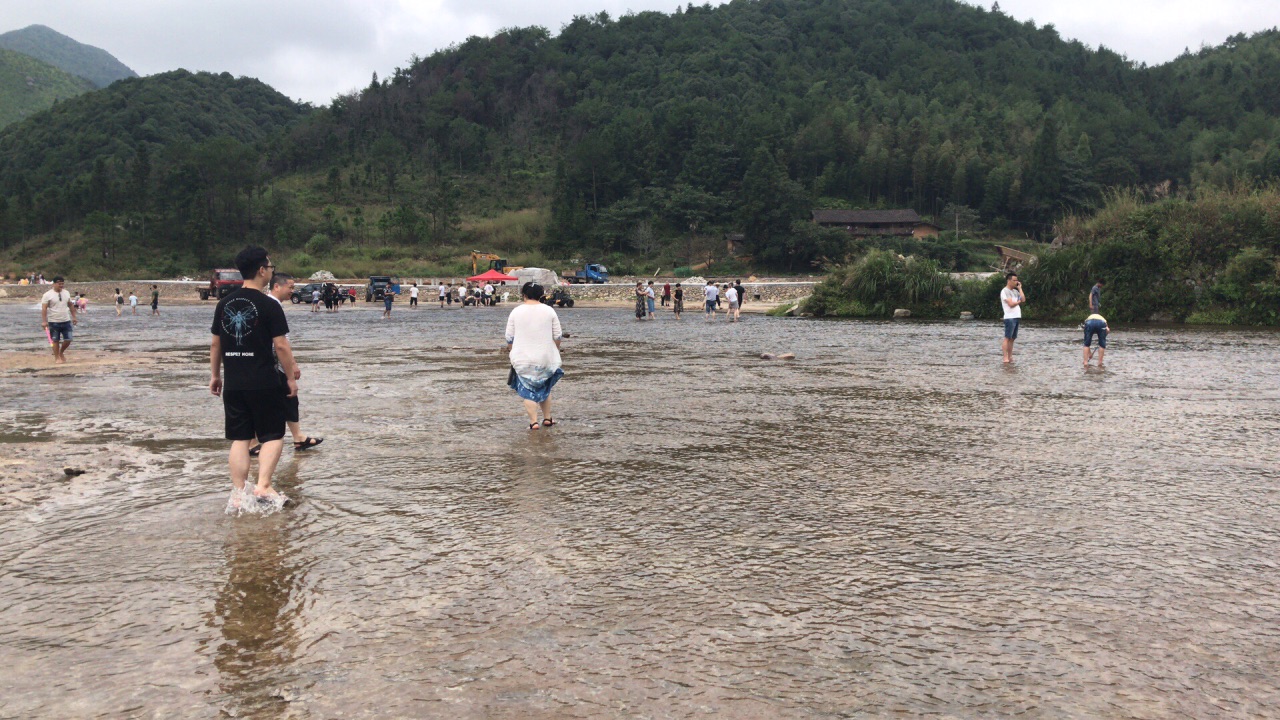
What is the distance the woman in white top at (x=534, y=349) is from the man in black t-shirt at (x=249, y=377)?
3.00 metres

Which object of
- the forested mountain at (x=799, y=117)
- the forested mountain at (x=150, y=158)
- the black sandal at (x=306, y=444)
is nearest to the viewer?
the black sandal at (x=306, y=444)

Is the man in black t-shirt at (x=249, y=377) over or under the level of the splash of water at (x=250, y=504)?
over

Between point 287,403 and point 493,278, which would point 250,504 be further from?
point 493,278

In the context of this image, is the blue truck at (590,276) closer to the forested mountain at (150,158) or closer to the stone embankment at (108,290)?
the stone embankment at (108,290)

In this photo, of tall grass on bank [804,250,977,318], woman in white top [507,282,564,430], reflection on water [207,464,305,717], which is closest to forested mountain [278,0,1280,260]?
tall grass on bank [804,250,977,318]

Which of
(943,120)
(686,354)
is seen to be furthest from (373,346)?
(943,120)

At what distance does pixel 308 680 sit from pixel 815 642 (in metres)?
1.99

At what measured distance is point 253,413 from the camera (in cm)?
569

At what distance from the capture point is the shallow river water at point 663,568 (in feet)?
10.3

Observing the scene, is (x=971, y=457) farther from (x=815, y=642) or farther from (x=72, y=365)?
(x=72, y=365)

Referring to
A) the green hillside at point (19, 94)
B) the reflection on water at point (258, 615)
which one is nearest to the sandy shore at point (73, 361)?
the reflection on water at point (258, 615)

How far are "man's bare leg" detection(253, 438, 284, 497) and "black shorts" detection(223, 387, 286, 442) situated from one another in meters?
0.06

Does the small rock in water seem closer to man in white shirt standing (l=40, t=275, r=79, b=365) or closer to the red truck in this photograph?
man in white shirt standing (l=40, t=275, r=79, b=365)

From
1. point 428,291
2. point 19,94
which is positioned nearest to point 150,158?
point 428,291
